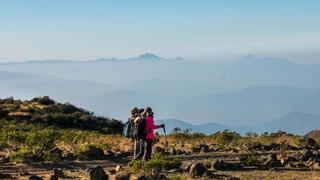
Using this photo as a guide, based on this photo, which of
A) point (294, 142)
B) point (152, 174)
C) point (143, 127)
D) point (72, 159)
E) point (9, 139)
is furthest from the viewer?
point (294, 142)

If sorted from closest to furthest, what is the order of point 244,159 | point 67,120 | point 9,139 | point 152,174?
point 152,174, point 244,159, point 9,139, point 67,120

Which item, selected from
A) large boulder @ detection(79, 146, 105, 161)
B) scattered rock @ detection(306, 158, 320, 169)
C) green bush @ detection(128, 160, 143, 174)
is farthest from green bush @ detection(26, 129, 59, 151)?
scattered rock @ detection(306, 158, 320, 169)

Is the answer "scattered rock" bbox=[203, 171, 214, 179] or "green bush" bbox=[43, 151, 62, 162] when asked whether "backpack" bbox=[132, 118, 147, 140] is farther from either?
"green bush" bbox=[43, 151, 62, 162]

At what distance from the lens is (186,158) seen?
26.2m

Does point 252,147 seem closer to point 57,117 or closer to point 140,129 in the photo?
point 140,129

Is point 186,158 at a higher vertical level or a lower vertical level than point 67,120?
lower

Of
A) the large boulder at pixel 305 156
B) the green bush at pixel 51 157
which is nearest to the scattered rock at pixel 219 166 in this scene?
the large boulder at pixel 305 156

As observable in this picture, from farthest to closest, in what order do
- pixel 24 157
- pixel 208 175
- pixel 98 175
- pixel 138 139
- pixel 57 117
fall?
pixel 57 117
pixel 24 157
pixel 138 139
pixel 208 175
pixel 98 175

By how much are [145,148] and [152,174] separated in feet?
11.7

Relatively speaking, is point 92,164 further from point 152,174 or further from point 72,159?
point 152,174

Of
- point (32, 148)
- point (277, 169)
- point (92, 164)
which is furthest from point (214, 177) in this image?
point (32, 148)

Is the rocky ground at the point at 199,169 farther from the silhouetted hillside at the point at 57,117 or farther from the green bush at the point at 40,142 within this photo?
the silhouetted hillside at the point at 57,117

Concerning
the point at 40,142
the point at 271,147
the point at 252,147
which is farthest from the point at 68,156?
the point at 271,147

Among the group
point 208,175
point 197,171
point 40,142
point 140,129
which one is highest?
point 140,129
